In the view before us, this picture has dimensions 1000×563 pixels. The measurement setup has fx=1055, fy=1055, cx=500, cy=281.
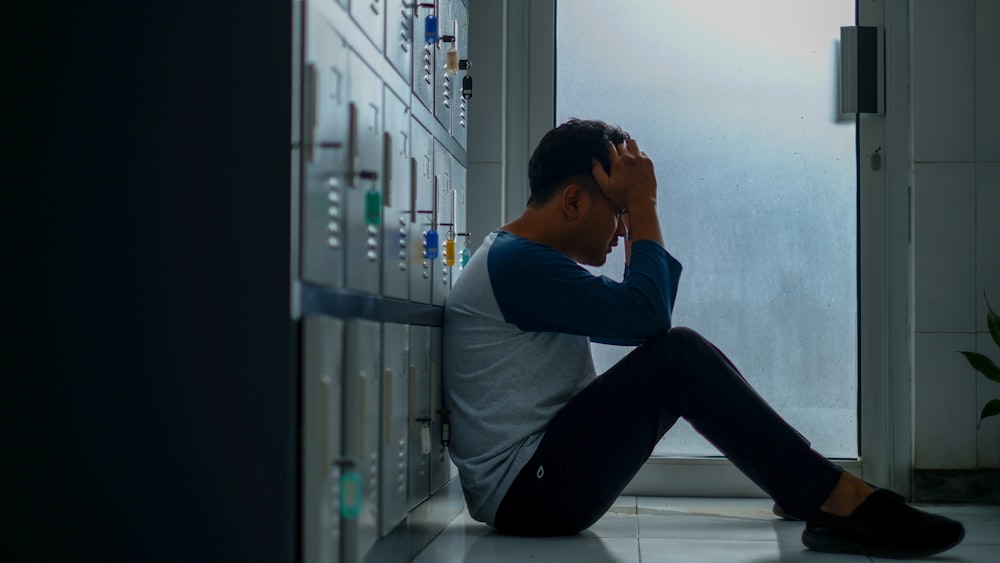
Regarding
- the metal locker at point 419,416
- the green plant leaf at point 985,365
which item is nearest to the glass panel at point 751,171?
the green plant leaf at point 985,365

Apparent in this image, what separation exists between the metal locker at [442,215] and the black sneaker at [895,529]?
32.8 inches

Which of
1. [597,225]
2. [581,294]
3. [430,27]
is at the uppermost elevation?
[430,27]

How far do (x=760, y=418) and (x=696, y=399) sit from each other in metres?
0.11

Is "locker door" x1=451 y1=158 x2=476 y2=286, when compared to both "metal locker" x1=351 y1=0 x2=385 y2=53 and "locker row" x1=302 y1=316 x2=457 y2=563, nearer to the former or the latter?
"locker row" x1=302 y1=316 x2=457 y2=563

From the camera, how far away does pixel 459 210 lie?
7.95ft

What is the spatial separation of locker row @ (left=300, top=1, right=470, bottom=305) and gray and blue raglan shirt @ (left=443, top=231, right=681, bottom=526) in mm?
112

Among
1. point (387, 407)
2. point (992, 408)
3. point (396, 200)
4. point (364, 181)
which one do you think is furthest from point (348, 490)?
point (992, 408)

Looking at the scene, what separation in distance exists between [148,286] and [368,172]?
12.8 inches

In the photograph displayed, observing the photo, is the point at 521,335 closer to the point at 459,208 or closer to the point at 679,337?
the point at 679,337

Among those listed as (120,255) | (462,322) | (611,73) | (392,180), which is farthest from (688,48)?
(120,255)

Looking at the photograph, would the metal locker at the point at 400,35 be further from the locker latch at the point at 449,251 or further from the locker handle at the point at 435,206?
the locker latch at the point at 449,251

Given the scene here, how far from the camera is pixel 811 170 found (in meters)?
2.77

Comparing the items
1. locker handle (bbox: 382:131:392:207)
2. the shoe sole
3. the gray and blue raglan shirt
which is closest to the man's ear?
the gray and blue raglan shirt

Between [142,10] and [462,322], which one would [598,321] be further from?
[142,10]
